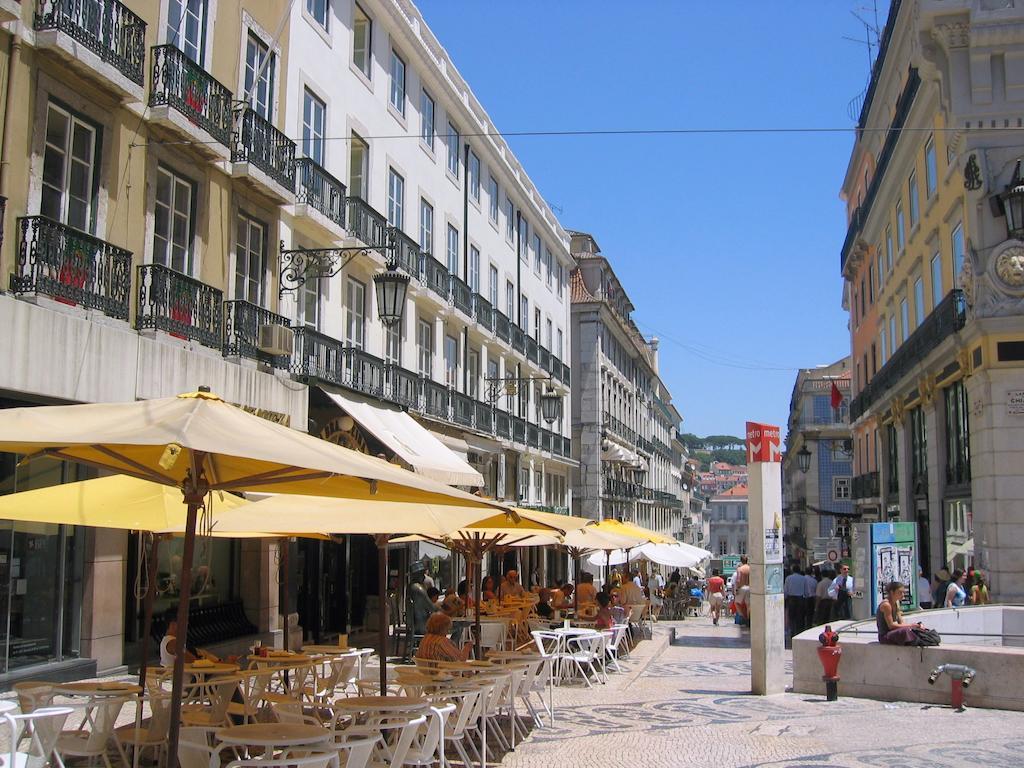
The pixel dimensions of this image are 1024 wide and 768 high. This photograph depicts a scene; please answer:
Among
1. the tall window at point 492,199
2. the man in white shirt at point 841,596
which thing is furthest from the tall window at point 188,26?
the tall window at point 492,199

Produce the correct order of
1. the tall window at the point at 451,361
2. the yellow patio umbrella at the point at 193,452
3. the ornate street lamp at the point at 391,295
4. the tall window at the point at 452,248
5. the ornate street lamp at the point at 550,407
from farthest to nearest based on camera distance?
the ornate street lamp at the point at 550,407
the tall window at the point at 452,248
the tall window at the point at 451,361
the ornate street lamp at the point at 391,295
the yellow patio umbrella at the point at 193,452

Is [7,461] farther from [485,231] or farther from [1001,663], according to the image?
[485,231]

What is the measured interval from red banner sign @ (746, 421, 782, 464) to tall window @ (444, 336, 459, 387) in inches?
589

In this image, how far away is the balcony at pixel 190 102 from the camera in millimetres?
13656

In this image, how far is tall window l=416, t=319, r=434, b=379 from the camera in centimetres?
2520

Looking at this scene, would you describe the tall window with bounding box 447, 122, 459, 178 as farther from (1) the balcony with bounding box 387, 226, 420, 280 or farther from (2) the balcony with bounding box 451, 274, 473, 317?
(1) the balcony with bounding box 387, 226, 420, 280

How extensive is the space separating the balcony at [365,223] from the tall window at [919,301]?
13.9 m

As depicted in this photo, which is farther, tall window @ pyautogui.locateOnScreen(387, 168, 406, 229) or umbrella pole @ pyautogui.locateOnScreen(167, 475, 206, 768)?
tall window @ pyautogui.locateOnScreen(387, 168, 406, 229)

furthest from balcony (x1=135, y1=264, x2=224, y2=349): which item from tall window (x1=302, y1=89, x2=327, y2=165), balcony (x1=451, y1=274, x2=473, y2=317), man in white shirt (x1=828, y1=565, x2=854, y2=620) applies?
man in white shirt (x1=828, y1=565, x2=854, y2=620)

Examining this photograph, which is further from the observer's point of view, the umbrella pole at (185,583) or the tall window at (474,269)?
the tall window at (474,269)

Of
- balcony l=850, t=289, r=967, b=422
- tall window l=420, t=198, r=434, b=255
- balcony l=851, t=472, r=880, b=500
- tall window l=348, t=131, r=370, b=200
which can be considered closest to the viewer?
balcony l=850, t=289, r=967, b=422

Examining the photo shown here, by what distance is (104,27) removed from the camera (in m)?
12.5

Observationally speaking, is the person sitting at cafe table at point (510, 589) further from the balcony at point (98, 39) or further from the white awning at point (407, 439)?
the balcony at point (98, 39)

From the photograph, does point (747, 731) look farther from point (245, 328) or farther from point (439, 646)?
point (245, 328)
